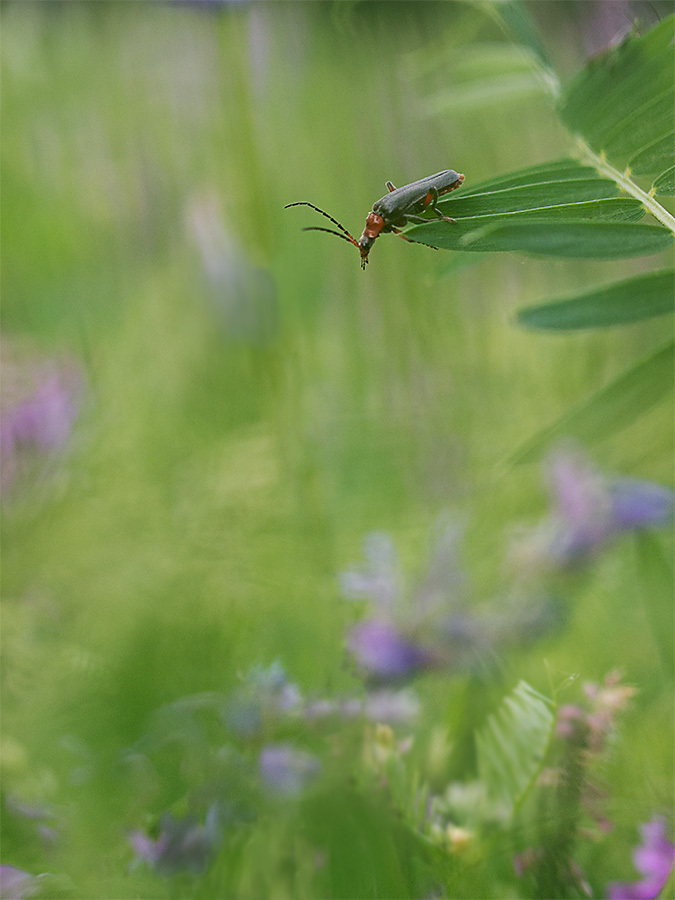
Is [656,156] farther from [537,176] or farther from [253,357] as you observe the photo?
[253,357]

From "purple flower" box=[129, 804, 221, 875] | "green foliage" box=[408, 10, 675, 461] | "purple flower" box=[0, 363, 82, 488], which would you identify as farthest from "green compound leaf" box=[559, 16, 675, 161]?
"purple flower" box=[0, 363, 82, 488]

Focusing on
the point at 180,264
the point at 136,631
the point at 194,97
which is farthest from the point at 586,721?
the point at 194,97

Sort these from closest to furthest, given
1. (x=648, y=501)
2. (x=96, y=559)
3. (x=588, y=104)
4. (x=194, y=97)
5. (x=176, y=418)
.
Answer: (x=588, y=104), (x=648, y=501), (x=96, y=559), (x=176, y=418), (x=194, y=97)

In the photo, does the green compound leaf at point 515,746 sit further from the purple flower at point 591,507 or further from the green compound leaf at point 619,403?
the purple flower at point 591,507

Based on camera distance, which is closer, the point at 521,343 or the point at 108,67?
the point at 521,343

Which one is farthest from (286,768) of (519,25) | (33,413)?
(33,413)

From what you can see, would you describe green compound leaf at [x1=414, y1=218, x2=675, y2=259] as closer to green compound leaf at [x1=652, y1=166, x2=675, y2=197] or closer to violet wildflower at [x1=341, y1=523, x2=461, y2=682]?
green compound leaf at [x1=652, y1=166, x2=675, y2=197]

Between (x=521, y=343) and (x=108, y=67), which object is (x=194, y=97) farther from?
(x=521, y=343)
